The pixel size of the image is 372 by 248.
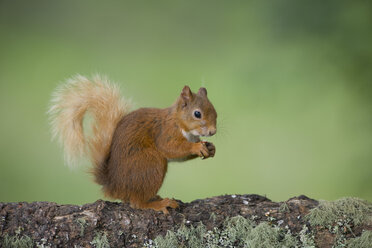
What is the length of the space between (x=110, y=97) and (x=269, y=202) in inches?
35.9

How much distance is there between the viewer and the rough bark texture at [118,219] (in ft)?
6.63

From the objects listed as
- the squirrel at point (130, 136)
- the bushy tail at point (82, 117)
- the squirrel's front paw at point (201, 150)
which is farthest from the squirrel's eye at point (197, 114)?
the bushy tail at point (82, 117)

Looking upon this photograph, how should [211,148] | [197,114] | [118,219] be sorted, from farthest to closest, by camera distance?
1. [211,148]
2. [197,114]
3. [118,219]

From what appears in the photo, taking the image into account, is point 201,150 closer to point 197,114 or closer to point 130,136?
point 197,114

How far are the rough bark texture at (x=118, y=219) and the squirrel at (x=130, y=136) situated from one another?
10 cm

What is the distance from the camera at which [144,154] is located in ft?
7.48

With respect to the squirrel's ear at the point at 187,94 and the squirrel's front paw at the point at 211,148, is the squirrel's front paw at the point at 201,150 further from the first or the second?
the squirrel's ear at the point at 187,94

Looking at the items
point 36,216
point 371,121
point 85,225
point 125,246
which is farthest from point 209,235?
point 371,121

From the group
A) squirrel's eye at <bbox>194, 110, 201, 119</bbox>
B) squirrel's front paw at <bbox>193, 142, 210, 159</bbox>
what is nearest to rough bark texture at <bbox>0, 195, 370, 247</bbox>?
squirrel's front paw at <bbox>193, 142, 210, 159</bbox>

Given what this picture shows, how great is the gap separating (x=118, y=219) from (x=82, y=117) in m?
0.56

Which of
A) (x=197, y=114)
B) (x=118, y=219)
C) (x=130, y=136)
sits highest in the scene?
(x=197, y=114)

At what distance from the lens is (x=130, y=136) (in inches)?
90.2

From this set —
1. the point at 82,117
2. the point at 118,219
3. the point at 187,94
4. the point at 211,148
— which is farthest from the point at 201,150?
the point at 82,117

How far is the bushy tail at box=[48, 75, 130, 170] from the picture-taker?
7.66 ft
